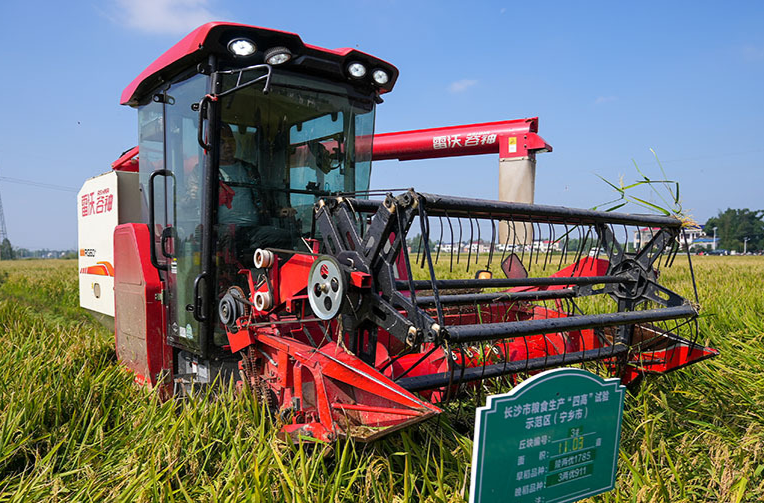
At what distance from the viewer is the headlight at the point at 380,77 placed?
143 inches

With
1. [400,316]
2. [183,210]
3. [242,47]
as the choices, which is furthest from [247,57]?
[400,316]

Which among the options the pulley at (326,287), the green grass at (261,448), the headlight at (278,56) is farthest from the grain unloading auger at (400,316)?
the headlight at (278,56)

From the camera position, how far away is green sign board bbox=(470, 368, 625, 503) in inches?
67.4

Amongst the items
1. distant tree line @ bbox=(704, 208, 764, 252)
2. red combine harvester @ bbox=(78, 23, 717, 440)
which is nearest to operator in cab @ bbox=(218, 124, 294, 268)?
red combine harvester @ bbox=(78, 23, 717, 440)

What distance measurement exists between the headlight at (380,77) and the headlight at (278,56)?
75 centimetres

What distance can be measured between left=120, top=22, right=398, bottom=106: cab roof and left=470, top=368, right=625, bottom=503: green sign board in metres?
2.34

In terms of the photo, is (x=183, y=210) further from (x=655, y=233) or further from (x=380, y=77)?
(x=655, y=233)

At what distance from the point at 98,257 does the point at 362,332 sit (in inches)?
140

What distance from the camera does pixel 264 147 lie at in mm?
3586

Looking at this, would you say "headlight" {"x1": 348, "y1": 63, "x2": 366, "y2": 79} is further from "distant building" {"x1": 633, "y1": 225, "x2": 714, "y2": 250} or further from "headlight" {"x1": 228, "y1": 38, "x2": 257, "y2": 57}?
"distant building" {"x1": 633, "y1": 225, "x2": 714, "y2": 250}

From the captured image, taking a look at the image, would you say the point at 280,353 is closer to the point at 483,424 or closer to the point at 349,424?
the point at 349,424

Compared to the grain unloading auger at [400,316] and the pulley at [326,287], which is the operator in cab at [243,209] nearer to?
the grain unloading auger at [400,316]

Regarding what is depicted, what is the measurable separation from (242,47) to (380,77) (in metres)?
0.99

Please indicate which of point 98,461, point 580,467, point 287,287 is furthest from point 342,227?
point 98,461
